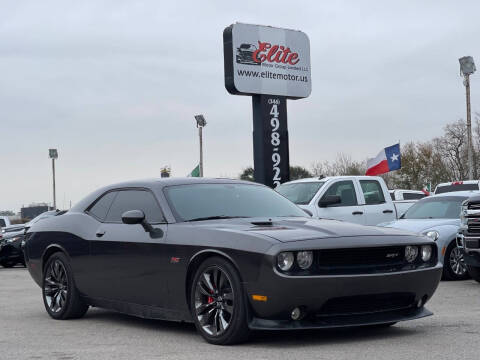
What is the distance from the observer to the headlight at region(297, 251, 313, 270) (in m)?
6.84

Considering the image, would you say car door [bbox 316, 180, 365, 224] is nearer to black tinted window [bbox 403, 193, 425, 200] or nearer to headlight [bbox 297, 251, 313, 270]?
headlight [bbox 297, 251, 313, 270]


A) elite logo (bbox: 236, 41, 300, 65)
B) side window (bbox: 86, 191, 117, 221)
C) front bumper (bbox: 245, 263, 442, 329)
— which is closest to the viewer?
front bumper (bbox: 245, 263, 442, 329)

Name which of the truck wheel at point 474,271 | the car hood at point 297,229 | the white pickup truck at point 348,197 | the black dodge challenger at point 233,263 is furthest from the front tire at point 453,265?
the car hood at point 297,229

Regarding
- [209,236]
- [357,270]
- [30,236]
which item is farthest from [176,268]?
[30,236]

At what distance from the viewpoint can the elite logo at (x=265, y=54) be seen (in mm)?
25469

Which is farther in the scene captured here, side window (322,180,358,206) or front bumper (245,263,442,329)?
side window (322,180,358,206)

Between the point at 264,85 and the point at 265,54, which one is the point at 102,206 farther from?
the point at 265,54

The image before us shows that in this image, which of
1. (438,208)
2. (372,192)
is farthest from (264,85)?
(438,208)

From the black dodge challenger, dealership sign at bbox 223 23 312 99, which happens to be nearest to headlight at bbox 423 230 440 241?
the black dodge challenger

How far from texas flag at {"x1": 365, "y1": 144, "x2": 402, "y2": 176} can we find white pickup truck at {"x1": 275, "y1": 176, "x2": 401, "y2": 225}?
1226 cm

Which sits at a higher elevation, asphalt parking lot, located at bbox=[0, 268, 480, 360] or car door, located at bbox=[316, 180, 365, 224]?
car door, located at bbox=[316, 180, 365, 224]

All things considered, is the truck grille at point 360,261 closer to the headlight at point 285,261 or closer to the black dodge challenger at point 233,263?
the black dodge challenger at point 233,263

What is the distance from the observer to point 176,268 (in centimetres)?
761

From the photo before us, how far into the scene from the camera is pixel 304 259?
6852mm
